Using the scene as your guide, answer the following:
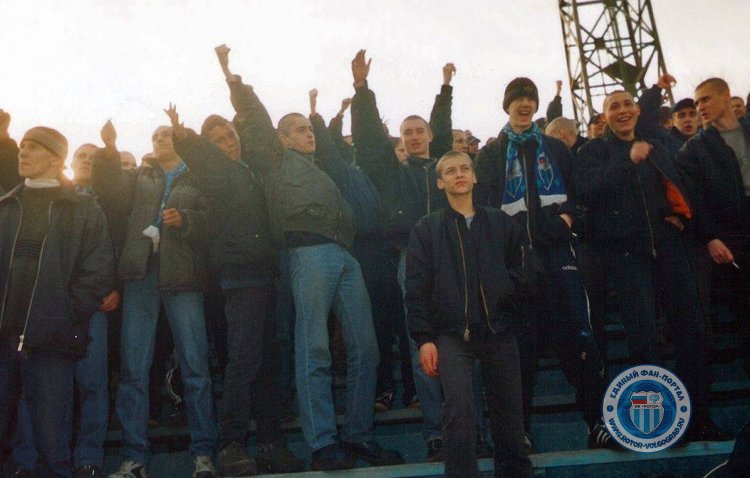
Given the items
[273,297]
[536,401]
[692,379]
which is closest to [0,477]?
[273,297]

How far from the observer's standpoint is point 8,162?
13.1 ft

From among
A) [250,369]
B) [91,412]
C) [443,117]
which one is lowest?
[91,412]

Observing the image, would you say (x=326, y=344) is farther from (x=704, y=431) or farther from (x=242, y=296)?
(x=704, y=431)

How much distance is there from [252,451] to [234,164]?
179cm

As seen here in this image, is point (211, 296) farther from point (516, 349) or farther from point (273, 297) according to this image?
point (516, 349)

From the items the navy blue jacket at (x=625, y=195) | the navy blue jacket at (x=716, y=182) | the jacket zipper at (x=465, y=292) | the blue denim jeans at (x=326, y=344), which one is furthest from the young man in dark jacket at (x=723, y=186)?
the blue denim jeans at (x=326, y=344)

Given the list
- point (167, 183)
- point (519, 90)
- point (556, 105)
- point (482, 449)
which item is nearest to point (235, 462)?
point (482, 449)

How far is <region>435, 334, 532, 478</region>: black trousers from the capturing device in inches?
112

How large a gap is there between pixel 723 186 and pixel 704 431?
1465mm

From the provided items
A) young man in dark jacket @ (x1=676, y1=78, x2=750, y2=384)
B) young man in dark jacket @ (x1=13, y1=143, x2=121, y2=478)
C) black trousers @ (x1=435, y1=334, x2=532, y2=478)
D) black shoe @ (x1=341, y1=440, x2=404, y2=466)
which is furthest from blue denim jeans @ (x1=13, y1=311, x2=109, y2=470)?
young man in dark jacket @ (x1=676, y1=78, x2=750, y2=384)

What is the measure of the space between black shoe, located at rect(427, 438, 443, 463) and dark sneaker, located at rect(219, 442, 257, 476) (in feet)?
3.03

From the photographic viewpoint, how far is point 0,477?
334cm

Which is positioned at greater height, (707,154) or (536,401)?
(707,154)

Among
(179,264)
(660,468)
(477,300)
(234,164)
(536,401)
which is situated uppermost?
(234,164)
